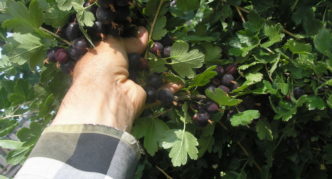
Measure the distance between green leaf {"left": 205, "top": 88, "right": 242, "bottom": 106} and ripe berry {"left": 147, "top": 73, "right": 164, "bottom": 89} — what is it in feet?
0.41

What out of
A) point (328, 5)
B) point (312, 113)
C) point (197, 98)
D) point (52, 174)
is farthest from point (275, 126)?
point (52, 174)

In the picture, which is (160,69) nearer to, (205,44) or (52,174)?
(205,44)

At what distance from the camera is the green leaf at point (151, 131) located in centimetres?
102

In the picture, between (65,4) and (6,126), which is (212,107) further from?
(6,126)

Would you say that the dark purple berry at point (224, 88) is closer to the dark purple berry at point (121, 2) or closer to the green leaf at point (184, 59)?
the green leaf at point (184, 59)

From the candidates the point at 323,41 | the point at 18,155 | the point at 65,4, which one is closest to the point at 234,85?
the point at 323,41

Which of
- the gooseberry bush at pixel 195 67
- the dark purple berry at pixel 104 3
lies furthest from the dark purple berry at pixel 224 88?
the dark purple berry at pixel 104 3

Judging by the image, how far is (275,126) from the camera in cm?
112

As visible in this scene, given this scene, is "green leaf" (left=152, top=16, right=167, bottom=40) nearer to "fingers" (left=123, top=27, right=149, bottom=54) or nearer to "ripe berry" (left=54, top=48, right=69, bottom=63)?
"fingers" (left=123, top=27, right=149, bottom=54)

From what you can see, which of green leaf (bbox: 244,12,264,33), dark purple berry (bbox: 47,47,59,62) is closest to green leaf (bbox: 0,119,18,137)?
dark purple berry (bbox: 47,47,59,62)

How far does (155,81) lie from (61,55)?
0.79 feet

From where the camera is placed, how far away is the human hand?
0.86 meters

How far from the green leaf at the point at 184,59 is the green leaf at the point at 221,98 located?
8 centimetres

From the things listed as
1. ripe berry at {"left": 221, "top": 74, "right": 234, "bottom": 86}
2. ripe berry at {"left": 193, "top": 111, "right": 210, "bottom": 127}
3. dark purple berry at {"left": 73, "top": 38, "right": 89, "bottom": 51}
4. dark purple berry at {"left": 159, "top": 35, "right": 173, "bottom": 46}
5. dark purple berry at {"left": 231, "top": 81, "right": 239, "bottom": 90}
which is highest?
dark purple berry at {"left": 73, "top": 38, "right": 89, "bottom": 51}
